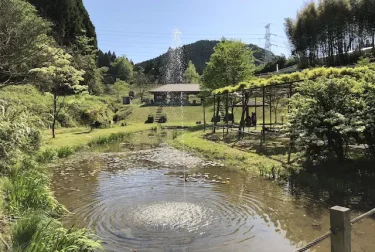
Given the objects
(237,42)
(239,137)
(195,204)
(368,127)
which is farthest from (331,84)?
(237,42)

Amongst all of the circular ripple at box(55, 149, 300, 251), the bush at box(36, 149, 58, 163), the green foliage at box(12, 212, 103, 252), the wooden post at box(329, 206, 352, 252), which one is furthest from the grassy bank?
the wooden post at box(329, 206, 352, 252)

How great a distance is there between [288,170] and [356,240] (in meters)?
4.31

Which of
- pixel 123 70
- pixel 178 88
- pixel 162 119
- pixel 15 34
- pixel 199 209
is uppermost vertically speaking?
pixel 123 70

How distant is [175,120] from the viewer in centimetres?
3500

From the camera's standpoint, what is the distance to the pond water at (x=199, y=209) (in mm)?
5117

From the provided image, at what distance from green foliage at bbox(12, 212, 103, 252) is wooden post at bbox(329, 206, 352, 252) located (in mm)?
2820

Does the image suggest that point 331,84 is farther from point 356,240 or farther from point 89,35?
point 89,35

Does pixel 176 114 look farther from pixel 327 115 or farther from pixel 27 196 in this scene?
pixel 27 196

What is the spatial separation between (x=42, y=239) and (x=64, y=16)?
133ft

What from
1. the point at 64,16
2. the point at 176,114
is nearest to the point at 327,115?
the point at 176,114

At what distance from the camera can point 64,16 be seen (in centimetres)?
3975

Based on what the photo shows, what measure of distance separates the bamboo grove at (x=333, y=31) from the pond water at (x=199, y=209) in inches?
1081

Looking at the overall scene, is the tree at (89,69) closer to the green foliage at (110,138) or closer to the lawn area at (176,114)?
the lawn area at (176,114)

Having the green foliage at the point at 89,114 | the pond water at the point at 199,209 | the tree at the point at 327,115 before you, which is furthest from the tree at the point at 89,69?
the tree at the point at 327,115
